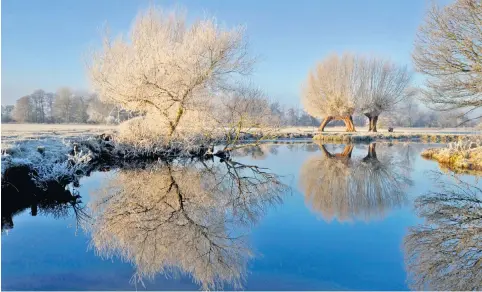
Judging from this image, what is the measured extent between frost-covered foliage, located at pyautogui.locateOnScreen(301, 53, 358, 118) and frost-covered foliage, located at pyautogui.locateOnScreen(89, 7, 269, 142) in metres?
21.8

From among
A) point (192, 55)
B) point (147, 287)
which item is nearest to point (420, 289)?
point (147, 287)

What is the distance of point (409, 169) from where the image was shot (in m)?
12.8

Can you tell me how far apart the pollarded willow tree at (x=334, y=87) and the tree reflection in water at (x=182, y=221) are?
87.7 ft

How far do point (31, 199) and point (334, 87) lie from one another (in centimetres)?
3199

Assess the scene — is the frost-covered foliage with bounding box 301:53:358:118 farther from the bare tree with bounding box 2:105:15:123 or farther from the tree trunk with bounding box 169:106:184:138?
the bare tree with bounding box 2:105:15:123

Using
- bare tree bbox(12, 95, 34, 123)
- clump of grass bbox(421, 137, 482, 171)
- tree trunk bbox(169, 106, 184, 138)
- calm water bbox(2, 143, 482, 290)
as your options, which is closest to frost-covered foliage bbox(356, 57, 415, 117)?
clump of grass bbox(421, 137, 482, 171)

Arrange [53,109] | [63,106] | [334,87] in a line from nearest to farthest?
1. [334,87]
2. [63,106]
3. [53,109]

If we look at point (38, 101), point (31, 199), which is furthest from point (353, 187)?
point (38, 101)

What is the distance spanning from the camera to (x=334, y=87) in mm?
35438

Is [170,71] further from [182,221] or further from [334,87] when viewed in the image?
[334,87]

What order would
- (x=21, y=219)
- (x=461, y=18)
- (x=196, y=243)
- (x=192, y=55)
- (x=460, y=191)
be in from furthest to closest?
(x=192, y=55)
(x=461, y=18)
(x=460, y=191)
(x=21, y=219)
(x=196, y=243)

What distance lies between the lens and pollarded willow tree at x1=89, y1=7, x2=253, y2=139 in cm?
1370

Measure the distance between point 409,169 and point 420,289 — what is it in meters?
9.88

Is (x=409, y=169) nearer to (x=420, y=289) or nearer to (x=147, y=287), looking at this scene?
(x=420, y=289)
